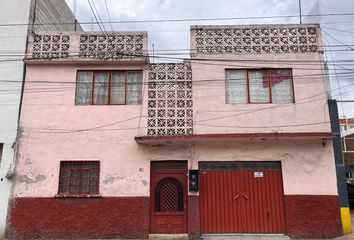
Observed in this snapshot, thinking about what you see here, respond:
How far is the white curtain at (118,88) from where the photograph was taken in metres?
11.5

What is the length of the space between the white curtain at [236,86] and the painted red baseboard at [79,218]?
446cm

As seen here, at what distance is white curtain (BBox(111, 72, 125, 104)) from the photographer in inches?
454

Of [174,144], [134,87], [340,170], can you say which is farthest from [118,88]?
[340,170]

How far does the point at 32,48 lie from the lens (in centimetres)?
1176

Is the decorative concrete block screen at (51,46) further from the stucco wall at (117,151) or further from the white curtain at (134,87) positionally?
the white curtain at (134,87)

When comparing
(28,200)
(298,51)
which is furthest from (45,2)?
(298,51)

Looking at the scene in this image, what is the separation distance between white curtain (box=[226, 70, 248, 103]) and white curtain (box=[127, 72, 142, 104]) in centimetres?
306

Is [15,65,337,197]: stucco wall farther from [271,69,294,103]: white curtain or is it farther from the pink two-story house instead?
[271,69,294,103]: white curtain

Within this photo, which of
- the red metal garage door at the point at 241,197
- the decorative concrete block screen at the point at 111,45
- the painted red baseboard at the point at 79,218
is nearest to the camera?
the painted red baseboard at the point at 79,218

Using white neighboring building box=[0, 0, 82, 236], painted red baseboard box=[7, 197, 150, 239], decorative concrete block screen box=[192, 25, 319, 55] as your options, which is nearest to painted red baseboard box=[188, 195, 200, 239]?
painted red baseboard box=[7, 197, 150, 239]

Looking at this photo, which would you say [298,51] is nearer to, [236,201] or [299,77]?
[299,77]

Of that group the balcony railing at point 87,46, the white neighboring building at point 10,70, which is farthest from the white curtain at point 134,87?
the white neighboring building at point 10,70

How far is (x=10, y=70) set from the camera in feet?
38.1

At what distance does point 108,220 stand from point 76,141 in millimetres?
2813
